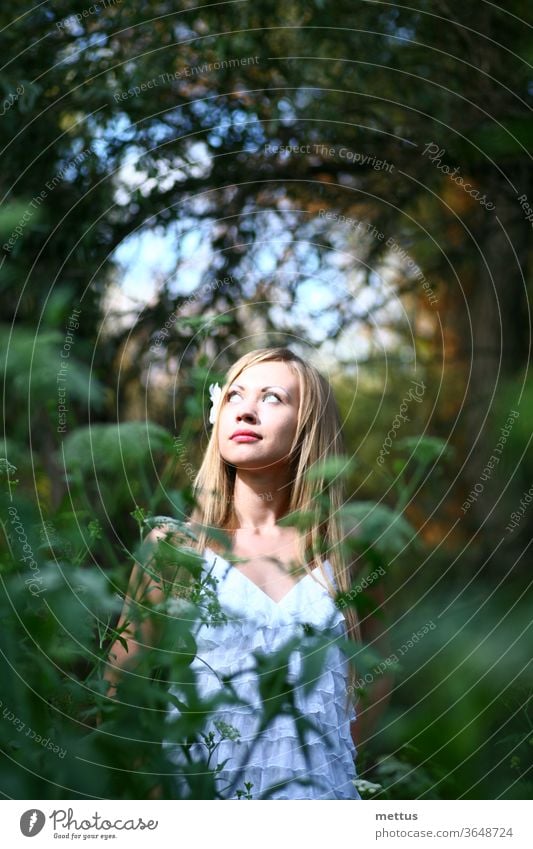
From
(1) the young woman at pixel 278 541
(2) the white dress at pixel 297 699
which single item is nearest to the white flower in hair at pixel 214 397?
(1) the young woman at pixel 278 541

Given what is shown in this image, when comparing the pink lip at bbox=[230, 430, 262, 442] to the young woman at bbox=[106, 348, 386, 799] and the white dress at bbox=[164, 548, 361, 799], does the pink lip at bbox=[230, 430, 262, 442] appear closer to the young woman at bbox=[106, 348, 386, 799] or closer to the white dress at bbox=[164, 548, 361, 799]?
the young woman at bbox=[106, 348, 386, 799]

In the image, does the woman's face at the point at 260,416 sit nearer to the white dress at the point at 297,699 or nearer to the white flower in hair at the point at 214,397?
the white flower in hair at the point at 214,397

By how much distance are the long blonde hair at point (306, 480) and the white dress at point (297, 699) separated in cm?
6

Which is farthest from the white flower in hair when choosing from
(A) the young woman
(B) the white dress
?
(B) the white dress

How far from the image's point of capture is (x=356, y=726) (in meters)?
1.28

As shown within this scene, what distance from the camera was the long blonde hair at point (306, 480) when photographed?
130cm

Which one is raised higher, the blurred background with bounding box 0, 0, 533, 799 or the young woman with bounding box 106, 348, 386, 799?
the blurred background with bounding box 0, 0, 533, 799

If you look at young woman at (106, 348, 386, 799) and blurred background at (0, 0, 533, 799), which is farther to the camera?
blurred background at (0, 0, 533, 799)

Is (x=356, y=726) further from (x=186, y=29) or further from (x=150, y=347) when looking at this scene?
(x=186, y=29)

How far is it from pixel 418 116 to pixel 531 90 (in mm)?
272

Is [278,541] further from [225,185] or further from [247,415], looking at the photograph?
[225,185]

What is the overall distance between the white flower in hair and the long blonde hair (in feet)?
0.12

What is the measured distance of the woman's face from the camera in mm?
1258
